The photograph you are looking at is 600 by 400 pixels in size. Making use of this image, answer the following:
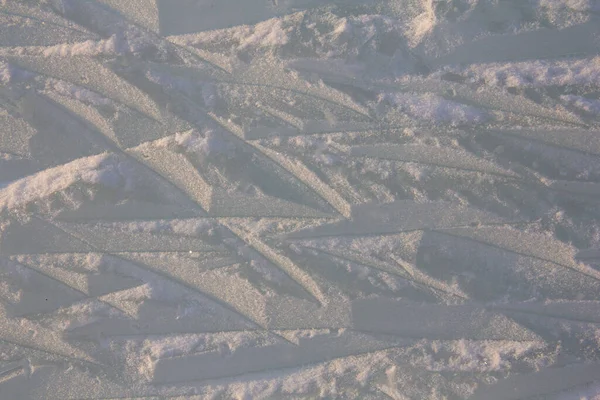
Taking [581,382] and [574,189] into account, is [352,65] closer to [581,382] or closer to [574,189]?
[574,189]

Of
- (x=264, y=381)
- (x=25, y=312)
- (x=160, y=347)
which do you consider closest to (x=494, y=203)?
(x=264, y=381)

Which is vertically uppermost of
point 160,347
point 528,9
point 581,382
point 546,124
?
point 528,9

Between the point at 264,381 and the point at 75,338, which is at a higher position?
the point at 75,338

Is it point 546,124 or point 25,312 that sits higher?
point 546,124

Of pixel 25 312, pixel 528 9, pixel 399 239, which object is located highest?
pixel 528 9

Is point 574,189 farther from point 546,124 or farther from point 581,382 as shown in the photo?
A: point 581,382

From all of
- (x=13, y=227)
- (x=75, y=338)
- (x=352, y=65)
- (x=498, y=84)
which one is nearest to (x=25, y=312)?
(x=75, y=338)
